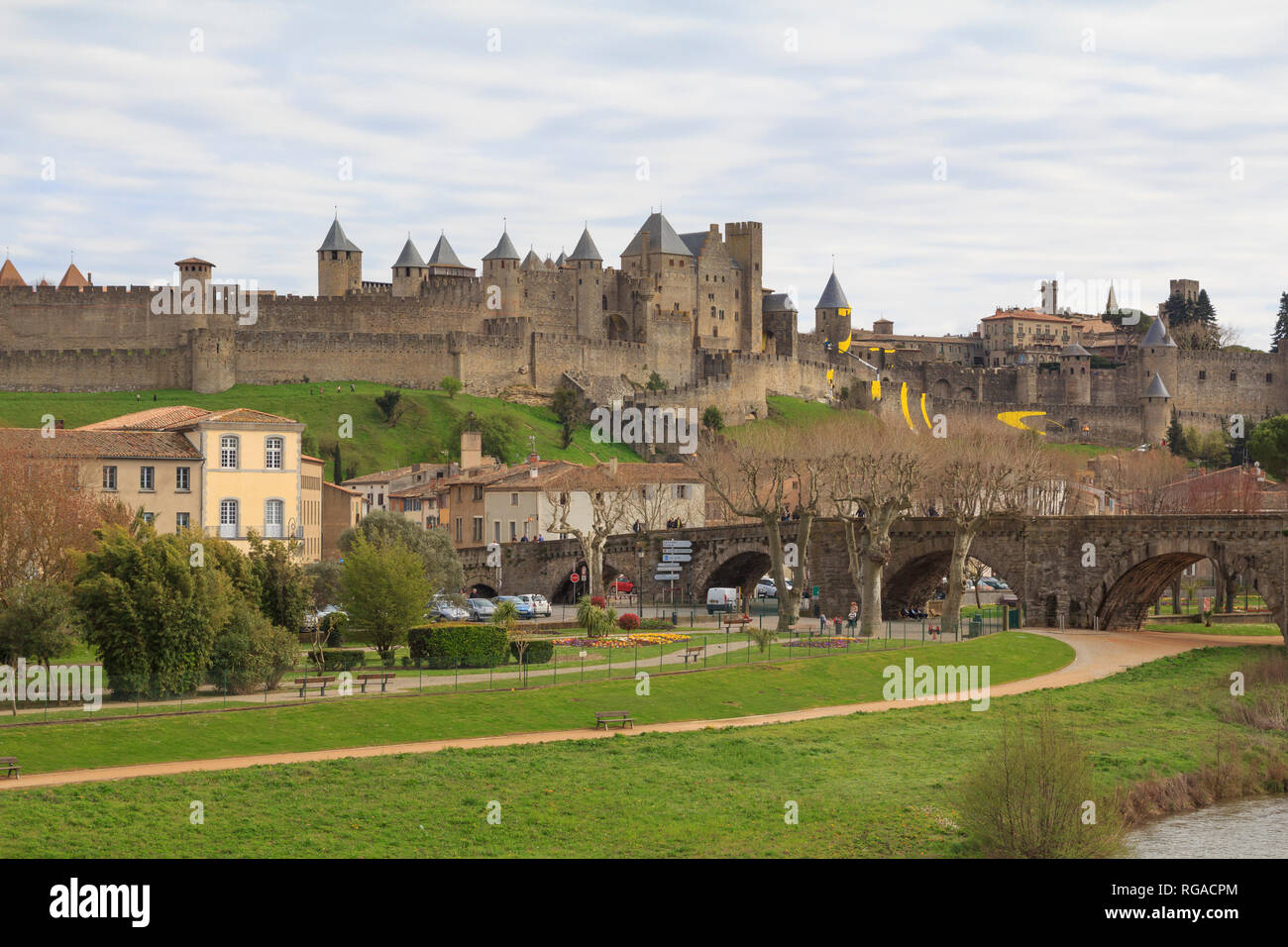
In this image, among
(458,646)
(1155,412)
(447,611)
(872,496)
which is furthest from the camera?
(1155,412)

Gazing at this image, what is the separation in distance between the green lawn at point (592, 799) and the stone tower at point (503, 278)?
3318 inches

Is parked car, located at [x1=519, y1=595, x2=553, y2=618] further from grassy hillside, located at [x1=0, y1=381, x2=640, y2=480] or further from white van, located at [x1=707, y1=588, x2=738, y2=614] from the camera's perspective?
grassy hillside, located at [x1=0, y1=381, x2=640, y2=480]

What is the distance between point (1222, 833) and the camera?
31312mm

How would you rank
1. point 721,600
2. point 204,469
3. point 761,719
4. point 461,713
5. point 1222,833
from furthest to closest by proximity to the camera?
point 721,600, point 204,469, point 761,719, point 461,713, point 1222,833

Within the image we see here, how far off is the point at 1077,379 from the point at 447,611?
96.5 meters

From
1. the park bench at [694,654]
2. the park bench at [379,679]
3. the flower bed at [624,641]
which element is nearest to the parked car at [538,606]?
the flower bed at [624,641]

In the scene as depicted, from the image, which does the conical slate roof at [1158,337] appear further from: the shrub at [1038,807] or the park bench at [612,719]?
the shrub at [1038,807]

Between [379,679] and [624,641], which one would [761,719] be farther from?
[624,641]

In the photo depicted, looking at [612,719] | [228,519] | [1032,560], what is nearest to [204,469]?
[228,519]

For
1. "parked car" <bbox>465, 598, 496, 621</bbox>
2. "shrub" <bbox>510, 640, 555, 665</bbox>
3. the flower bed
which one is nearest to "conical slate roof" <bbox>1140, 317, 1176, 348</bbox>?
"parked car" <bbox>465, 598, 496, 621</bbox>

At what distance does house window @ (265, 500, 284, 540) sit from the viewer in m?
59.2
